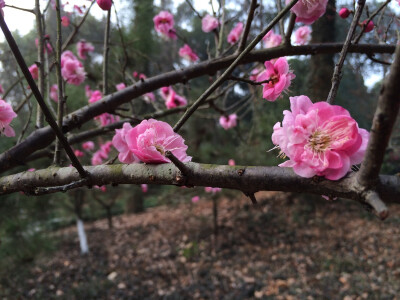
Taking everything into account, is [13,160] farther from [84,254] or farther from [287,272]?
[84,254]

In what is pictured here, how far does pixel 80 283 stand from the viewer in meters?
4.20

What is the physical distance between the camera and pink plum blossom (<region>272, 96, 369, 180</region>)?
0.56 m

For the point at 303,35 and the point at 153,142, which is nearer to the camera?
the point at 153,142

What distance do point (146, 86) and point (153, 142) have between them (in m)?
0.79

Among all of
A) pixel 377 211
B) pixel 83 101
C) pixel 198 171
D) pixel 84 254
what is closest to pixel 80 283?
pixel 84 254

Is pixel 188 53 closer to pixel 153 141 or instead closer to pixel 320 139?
pixel 153 141

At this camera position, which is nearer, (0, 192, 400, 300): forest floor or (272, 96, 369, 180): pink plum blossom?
(272, 96, 369, 180): pink plum blossom

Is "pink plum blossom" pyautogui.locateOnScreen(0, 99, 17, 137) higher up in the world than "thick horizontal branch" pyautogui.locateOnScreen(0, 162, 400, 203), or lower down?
higher up

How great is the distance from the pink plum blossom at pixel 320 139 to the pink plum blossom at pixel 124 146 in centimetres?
41

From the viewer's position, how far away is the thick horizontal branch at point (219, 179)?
527 mm

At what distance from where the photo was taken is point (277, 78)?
36.0 inches

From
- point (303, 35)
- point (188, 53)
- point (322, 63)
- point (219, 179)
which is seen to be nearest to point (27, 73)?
point (219, 179)

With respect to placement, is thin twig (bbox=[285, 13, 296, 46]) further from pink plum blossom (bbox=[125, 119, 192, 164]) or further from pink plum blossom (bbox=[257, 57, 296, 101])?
pink plum blossom (bbox=[125, 119, 192, 164])

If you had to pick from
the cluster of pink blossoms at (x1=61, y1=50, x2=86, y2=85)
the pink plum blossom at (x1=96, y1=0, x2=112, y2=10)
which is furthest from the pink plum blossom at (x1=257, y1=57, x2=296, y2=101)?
the cluster of pink blossoms at (x1=61, y1=50, x2=86, y2=85)
